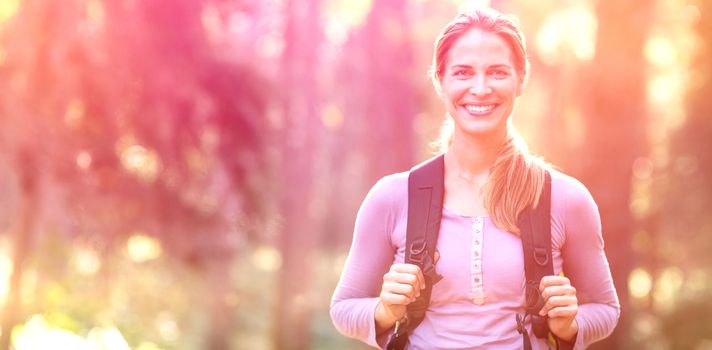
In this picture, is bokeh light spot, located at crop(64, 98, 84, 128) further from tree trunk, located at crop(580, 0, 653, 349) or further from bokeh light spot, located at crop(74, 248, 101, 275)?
tree trunk, located at crop(580, 0, 653, 349)

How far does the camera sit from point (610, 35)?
41.4 ft

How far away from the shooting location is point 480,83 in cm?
296

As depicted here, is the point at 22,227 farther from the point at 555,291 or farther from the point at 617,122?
the point at 555,291

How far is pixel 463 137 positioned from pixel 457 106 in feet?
0.31

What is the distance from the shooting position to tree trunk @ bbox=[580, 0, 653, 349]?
483 inches

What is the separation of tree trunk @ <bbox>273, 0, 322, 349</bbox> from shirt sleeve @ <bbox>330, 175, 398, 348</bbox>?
1295cm

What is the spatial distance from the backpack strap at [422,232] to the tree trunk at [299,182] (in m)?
13.0

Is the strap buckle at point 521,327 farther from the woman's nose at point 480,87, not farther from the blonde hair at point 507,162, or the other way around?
the woman's nose at point 480,87

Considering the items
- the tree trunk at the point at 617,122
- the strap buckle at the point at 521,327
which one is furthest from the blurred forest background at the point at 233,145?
the strap buckle at the point at 521,327

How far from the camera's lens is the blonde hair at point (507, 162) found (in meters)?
2.89

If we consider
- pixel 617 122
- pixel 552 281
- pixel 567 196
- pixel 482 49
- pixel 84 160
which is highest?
pixel 617 122

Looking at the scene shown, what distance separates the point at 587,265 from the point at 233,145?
11206 millimetres

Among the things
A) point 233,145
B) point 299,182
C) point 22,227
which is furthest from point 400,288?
point 299,182

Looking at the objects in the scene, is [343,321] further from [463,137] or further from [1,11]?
[1,11]
